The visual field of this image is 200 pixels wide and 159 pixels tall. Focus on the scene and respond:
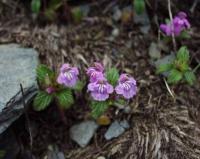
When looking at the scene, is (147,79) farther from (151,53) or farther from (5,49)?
(5,49)

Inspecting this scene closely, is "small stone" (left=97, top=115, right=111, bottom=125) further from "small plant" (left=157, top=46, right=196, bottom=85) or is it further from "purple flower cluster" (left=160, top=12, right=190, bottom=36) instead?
"purple flower cluster" (left=160, top=12, right=190, bottom=36)

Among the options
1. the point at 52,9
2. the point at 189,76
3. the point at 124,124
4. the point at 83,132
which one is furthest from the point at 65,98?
the point at 52,9

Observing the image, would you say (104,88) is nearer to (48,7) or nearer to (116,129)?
(116,129)

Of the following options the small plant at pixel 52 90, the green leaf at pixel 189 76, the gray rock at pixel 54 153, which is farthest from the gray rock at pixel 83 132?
the green leaf at pixel 189 76

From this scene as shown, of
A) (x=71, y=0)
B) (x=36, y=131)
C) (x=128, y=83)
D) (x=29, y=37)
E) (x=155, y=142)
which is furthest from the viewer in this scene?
(x=71, y=0)

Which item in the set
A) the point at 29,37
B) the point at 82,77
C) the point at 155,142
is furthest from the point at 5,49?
the point at 155,142

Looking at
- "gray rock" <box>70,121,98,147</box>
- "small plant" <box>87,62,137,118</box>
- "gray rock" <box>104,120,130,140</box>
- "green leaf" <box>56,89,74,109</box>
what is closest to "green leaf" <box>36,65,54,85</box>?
"green leaf" <box>56,89,74,109</box>
